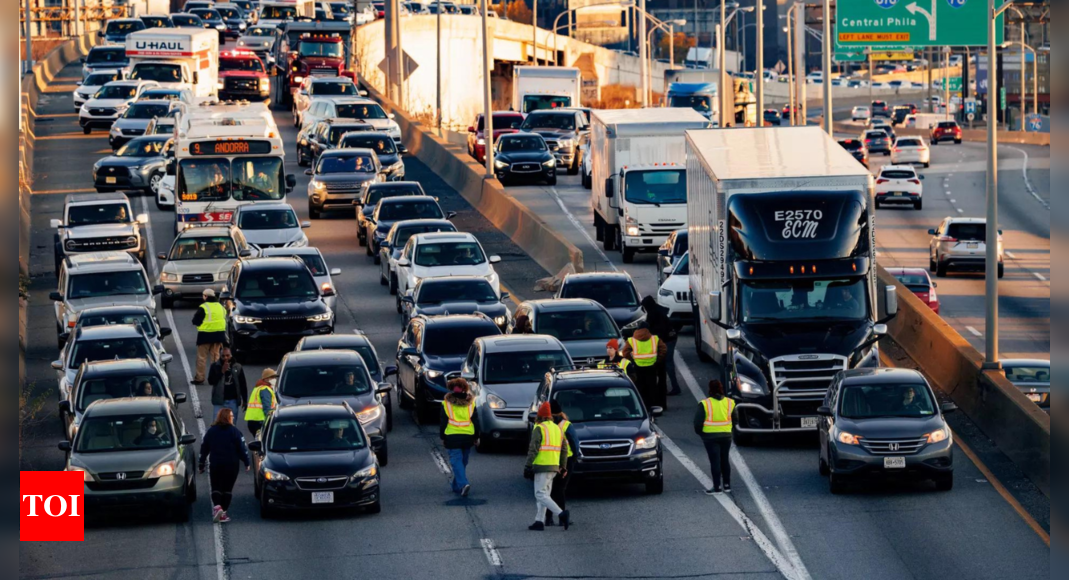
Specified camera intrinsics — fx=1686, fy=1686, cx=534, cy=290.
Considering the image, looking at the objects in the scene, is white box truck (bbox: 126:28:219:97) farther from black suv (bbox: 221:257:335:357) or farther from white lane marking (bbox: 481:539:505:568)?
white lane marking (bbox: 481:539:505:568)

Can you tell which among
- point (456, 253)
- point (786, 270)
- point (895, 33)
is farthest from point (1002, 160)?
point (786, 270)

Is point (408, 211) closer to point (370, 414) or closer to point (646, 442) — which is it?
point (370, 414)

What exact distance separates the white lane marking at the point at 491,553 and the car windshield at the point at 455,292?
1230 cm

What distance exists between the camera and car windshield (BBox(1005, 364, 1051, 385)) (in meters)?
26.9

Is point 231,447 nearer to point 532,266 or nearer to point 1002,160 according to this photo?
point 532,266

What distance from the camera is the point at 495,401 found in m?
23.5

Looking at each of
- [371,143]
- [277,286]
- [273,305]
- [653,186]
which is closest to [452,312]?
[273,305]

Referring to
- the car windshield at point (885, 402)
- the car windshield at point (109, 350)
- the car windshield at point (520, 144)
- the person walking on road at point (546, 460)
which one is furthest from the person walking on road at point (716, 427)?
the car windshield at point (520, 144)

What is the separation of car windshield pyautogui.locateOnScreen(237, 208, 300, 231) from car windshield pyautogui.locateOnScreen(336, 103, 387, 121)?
19.3 metres

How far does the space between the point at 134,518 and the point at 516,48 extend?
4172 inches

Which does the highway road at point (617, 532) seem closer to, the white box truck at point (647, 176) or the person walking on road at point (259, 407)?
the person walking on road at point (259, 407)

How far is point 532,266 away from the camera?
135 feet

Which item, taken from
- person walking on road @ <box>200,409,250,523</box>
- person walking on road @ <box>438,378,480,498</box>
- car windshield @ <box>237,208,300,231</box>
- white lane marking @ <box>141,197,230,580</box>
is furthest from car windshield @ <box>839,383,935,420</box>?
car windshield @ <box>237,208,300,231</box>

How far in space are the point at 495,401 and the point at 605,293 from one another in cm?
761
